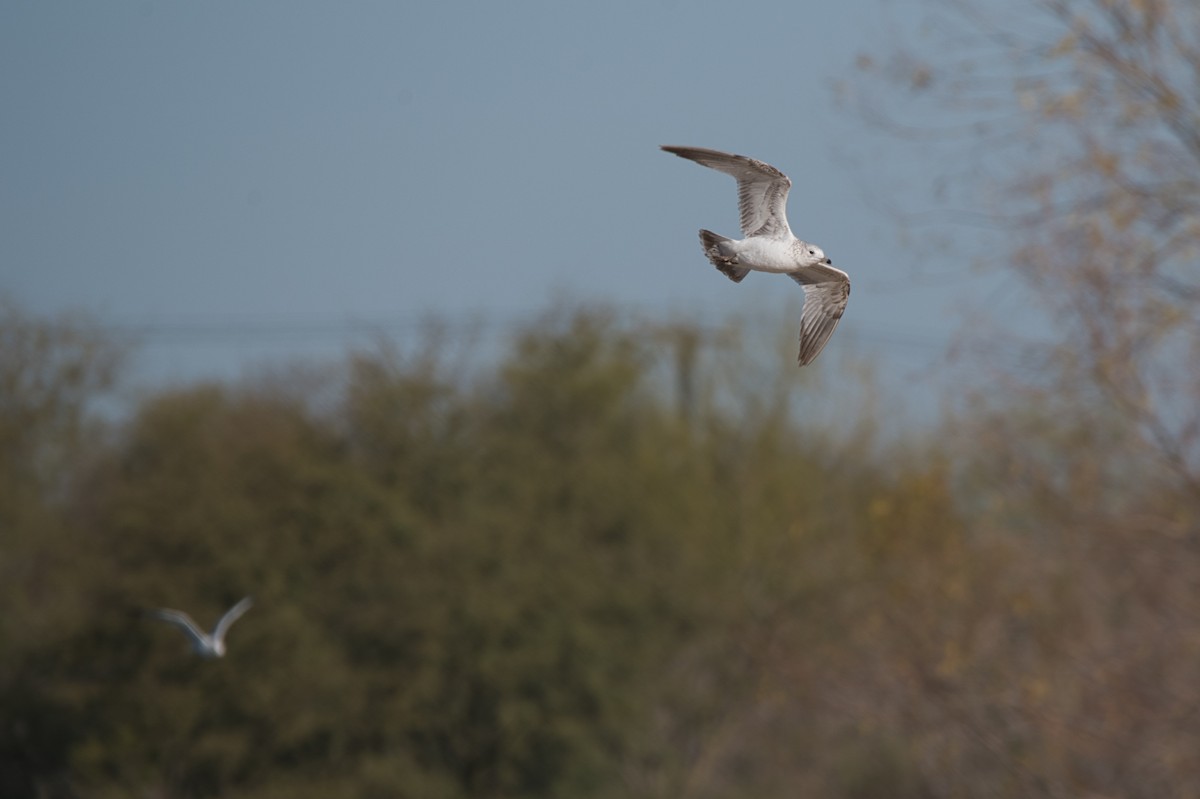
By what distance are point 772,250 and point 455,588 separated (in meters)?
23.9

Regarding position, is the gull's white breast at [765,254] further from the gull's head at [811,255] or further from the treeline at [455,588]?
the treeline at [455,588]

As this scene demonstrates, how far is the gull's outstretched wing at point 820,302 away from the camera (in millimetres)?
5629

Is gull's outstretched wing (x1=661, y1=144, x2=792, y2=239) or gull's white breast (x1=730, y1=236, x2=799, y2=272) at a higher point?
gull's outstretched wing (x1=661, y1=144, x2=792, y2=239)

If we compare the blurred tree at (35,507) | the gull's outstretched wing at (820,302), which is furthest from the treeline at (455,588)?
the gull's outstretched wing at (820,302)

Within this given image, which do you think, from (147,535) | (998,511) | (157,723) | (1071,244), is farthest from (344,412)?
(1071,244)

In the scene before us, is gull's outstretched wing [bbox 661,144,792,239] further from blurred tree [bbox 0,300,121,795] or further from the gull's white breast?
blurred tree [bbox 0,300,121,795]

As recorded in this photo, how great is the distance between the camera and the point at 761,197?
546 cm

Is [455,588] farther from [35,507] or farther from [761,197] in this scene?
[761,197]

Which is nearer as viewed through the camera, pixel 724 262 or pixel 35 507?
pixel 724 262

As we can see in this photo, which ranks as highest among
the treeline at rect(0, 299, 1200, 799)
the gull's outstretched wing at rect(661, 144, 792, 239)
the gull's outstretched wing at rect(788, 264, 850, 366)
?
the gull's outstretched wing at rect(661, 144, 792, 239)

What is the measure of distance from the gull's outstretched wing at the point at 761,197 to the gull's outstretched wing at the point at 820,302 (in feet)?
0.79

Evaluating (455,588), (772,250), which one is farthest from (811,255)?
(455,588)

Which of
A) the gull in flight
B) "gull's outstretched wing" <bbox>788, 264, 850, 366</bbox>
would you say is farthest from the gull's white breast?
"gull's outstretched wing" <bbox>788, 264, 850, 366</bbox>

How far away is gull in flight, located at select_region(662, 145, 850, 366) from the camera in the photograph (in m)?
5.00
